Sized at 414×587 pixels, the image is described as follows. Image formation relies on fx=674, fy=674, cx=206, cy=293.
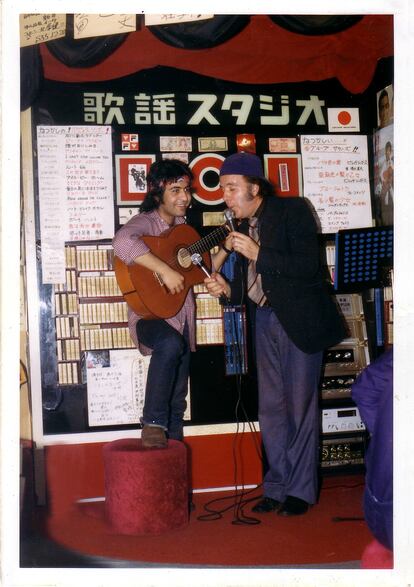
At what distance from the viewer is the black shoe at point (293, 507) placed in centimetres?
348

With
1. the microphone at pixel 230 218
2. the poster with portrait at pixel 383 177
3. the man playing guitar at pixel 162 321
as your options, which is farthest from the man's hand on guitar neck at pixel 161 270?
the poster with portrait at pixel 383 177

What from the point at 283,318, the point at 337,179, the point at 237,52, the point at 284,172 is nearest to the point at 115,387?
the point at 283,318

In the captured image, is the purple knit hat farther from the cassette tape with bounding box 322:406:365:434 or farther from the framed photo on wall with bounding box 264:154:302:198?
the cassette tape with bounding box 322:406:365:434

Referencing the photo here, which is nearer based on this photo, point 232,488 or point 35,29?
point 35,29

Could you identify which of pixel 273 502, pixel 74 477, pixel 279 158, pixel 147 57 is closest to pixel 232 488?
pixel 273 502

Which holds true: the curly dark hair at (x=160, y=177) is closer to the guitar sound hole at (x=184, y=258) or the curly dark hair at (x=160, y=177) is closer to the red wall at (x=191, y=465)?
the guitar sound hole at (x=184, y=258)

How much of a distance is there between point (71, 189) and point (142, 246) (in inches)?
27.9

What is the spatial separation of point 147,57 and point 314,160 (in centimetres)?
122

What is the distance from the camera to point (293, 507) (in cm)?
349

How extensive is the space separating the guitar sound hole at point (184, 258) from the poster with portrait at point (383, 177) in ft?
4.40

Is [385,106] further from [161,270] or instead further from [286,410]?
[286,410]

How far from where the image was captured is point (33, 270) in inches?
148

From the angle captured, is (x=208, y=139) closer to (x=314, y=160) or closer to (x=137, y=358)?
(x=314, y=160)

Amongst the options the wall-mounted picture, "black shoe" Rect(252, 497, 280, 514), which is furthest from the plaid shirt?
the wall-mounted picture
